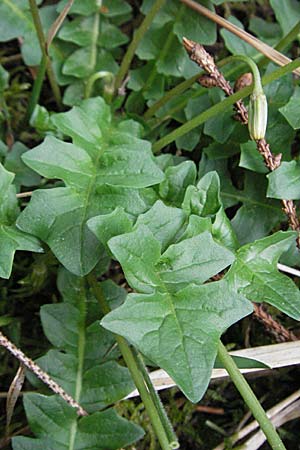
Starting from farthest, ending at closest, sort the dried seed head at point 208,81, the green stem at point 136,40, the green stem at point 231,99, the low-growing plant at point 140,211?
the green stem at point 136,40, the dried seed head at point 208,81, the green stem at point 231,99, the low-growing plant at point 140,211

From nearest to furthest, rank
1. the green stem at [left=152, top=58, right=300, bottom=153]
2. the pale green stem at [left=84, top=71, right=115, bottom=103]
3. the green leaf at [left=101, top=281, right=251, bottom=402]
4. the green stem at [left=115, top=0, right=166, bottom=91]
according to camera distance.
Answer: the green leaf at [left=101, top=281, right=251, bottom=402], the green stem at [left=152, top=58, right=300, bottom=153], the green stem at [left=115, top=0, right=166, bottom=91], the pale green stem at [left=84, top=71, right=115, bottom=103]

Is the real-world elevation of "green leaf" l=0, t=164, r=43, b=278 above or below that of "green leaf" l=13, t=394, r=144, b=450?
above

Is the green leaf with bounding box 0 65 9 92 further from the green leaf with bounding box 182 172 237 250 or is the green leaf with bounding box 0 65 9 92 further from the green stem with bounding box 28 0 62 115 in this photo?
the green leaf with bounding box 182 172 237 250

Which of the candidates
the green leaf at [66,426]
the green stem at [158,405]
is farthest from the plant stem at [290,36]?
the green leaf at [66,426]

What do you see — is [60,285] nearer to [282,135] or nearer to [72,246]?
[72,246]

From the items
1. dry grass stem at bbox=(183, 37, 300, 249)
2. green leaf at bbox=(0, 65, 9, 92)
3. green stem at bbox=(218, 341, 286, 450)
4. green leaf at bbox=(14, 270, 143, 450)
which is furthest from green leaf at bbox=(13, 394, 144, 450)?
green leaf at bbox=(0, 65, 9, 92)

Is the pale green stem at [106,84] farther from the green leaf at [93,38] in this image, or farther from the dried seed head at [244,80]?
the dried seed head at [244,80]
